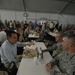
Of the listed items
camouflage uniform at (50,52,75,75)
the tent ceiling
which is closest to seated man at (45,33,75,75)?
camouflage uniform at (50,52,75,75)

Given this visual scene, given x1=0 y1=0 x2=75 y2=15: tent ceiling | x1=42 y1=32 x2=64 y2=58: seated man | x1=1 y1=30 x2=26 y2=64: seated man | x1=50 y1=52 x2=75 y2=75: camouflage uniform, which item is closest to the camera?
x1=50 y1=52 x2=75 y2=75: camouflage uniform

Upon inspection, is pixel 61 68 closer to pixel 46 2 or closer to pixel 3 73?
pixel 3 73

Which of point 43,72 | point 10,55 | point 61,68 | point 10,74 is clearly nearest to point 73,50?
point 61,68

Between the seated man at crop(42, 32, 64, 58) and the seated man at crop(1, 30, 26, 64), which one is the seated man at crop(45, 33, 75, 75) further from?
the seated man at crop(42, 32, 64, 58)

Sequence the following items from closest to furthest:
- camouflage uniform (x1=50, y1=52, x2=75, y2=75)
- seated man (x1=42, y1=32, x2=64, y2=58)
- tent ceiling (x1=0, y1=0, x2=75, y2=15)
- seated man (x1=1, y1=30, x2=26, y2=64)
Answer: camouflage uniform (x1=50, y1=52, x2=75, y2=75)
seated man (x1=1, y1=30, x2=26, y2=64)
seated man (x1=42, y1=32, x2=64, y2=58)
tent ceiling (x1=0, y1=0, x2=75, y2=15)

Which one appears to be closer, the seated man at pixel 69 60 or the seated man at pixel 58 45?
A: the seated man at pixel 69 60

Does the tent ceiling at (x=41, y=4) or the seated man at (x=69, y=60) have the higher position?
the tent ceiling at (x=41, y=4)

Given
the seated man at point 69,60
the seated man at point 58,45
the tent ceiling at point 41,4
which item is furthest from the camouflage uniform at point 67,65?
the tent ceiling at point 41,4

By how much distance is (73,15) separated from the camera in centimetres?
1240

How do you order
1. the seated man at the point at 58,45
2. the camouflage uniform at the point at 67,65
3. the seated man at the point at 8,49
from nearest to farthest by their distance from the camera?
1. the camouflage uniform at the point at 67,65
2. the seated man at the point at 8,49
3. the seated man at the point at 58,45

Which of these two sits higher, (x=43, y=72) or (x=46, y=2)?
Answer: (x=46, y=2)

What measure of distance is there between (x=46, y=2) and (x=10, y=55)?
7.83 metres

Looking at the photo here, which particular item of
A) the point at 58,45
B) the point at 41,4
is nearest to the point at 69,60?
the point at 58,45

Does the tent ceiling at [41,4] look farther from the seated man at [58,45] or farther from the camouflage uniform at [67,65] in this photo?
the camouflage uniform at [67,65]
